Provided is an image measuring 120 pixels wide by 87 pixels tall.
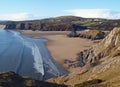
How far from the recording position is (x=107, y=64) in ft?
167

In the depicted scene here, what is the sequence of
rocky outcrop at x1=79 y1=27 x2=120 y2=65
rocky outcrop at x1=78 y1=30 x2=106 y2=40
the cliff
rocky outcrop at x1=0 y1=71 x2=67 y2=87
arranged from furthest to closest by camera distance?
rocky outcrop at x1=78 y1=30 x2=106 y2=40, rocky outcrop at x1=79 y1=27 x2=120 y2=65, the cliff, rocky outcrop at x1=0 y1=71 x2=67 y2=87

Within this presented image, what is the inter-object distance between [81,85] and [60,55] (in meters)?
54.6

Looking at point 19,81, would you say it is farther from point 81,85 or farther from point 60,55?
point 60,55

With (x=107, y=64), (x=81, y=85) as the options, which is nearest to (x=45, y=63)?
(x=107, y=64)

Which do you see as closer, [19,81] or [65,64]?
[19,81]

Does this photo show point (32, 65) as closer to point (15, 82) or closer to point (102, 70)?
point (102, 70)

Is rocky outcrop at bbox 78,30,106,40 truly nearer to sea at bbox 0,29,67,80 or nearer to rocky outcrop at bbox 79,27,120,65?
sea at bbox 0,29,67,80

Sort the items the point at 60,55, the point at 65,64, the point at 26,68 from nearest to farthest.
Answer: the point at 26,68 < the point at 65,64 < the point at 60,55

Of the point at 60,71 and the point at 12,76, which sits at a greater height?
the point at 12,76

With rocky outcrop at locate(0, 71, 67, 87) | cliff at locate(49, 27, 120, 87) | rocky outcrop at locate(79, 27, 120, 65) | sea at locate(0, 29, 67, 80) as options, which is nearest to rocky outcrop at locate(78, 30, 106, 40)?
sea at locate(0, 29, 67, 80)

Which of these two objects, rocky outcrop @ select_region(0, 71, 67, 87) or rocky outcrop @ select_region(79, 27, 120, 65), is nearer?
rocky outcrop @ select_region(0, 71, 67, 87)

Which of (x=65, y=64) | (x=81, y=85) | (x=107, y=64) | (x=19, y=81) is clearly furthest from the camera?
(x=65, y=64)

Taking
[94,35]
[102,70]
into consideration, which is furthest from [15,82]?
[94,35]

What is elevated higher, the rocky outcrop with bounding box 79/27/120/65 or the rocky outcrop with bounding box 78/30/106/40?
the rocky outcrop with bounding box 79/27/120/65
